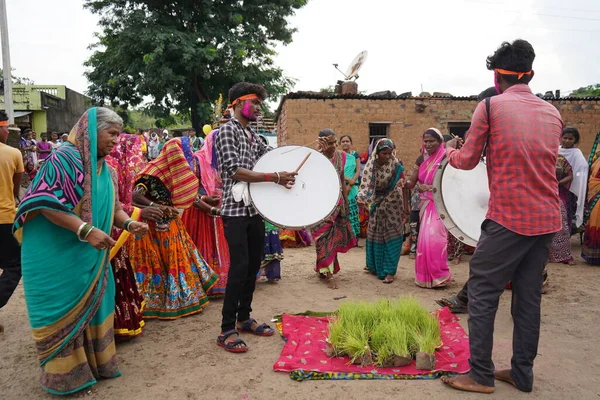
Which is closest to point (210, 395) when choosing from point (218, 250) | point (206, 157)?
point (218, 250)

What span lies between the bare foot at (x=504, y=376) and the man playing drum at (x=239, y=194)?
1.79 meters

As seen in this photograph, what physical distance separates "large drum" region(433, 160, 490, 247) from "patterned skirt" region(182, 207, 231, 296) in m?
2.43

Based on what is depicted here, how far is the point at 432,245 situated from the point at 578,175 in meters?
3.07

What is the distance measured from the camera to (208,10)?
1845 centimetres

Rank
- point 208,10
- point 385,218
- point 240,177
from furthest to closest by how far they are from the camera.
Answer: point 208,10 < point 385,218 < point 240,177

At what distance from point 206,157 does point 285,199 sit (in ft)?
6.19

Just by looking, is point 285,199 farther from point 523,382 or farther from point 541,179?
point 523,382

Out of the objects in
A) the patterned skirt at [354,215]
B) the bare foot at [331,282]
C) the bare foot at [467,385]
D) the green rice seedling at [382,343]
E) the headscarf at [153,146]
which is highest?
the headscarf at [153,146]

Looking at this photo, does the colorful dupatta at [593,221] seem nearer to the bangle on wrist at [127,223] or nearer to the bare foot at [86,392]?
the bangle on wrist at [127,223]

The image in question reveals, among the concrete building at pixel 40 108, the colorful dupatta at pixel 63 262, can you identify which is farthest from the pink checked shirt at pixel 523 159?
the concrete building at pixel 40 108

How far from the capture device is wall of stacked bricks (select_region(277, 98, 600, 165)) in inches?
484

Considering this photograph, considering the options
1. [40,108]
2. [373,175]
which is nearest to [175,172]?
[373,175]

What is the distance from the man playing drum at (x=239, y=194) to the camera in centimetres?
335

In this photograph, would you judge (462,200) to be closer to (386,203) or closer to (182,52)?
(386,203)
